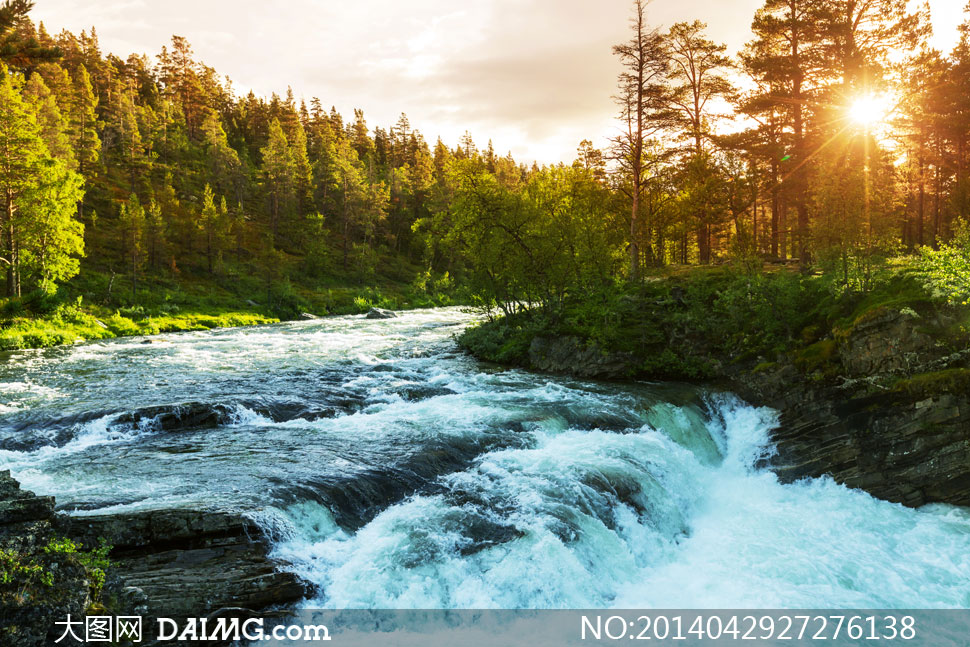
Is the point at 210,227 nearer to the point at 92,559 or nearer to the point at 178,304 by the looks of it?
the point at 178,304

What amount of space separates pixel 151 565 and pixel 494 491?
624cm

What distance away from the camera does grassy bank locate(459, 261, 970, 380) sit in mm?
16672

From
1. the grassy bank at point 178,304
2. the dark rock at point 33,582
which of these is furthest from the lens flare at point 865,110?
the dark rock at point 33,582

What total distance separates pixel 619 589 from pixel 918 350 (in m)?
12.0

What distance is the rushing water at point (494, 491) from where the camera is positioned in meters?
9.23

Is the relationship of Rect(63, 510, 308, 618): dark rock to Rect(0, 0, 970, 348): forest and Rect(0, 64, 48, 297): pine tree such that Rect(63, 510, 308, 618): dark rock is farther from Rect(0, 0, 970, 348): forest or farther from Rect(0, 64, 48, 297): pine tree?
Rect(0, 64, 48, 297): pine tree

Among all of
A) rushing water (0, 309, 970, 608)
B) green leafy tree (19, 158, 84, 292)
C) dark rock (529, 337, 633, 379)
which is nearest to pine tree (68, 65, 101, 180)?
green leafy tree (19, 158, 84, 292)

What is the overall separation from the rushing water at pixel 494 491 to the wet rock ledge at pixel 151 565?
52 centimetres

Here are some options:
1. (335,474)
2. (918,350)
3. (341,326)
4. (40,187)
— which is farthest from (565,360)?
(40,187)

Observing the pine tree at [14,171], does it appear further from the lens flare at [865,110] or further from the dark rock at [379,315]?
the lens flare at [865,110]

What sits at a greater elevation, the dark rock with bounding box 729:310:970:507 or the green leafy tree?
the green leafy tree

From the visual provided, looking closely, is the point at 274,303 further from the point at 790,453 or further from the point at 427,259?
the point at 790,453

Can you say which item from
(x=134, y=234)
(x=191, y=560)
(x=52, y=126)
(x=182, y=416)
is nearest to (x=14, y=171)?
(x=134, y=234)

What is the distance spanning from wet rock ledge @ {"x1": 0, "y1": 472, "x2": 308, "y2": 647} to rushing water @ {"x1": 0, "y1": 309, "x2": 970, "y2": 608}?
52 cm
